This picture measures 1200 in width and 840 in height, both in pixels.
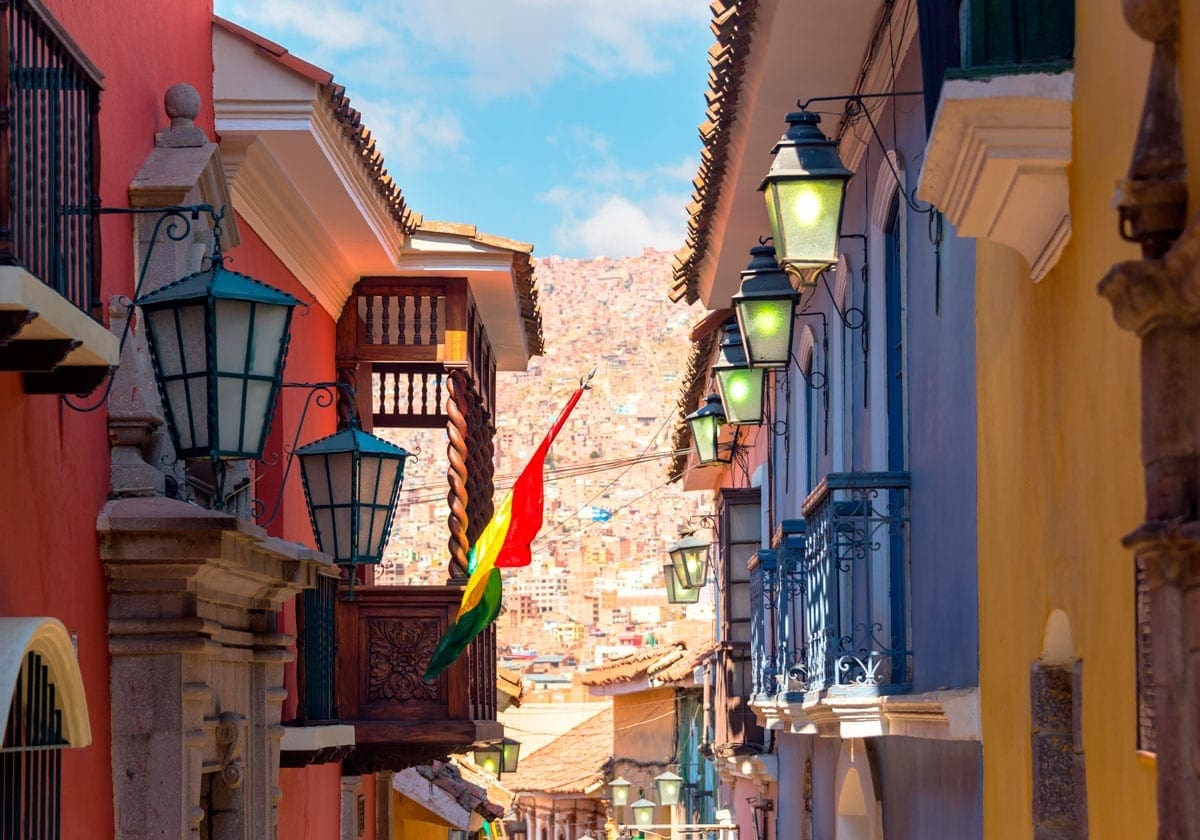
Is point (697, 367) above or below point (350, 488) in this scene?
above

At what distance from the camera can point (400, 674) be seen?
14.2m

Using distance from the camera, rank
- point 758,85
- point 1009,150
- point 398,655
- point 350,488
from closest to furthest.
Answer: point 1009,150 < point 350,488 < point 758,85 < point 398,655

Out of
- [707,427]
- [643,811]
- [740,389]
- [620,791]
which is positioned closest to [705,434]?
[707,427]

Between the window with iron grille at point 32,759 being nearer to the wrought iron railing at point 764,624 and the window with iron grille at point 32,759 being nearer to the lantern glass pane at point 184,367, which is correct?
the lantern glass pane at point 184,367

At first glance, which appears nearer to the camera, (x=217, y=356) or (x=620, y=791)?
(x=217, y=356)

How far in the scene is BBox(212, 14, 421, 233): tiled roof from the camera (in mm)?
11578

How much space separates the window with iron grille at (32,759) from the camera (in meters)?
6.39

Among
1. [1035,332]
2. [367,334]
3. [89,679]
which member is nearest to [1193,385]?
[1035,332]

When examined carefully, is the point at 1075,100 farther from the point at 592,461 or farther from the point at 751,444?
the point at 592,461

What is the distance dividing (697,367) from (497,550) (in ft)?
28.5

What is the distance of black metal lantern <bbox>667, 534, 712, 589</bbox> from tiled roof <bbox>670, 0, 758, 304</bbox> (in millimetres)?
5438

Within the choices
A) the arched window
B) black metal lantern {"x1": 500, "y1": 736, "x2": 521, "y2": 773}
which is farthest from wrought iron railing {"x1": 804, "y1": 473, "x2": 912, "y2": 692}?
black metal lantern {"x1": 500, "y1": 736, "x2": 521, "y2": 773}

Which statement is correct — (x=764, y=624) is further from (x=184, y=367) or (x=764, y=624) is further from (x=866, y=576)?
(x=184, y=367)

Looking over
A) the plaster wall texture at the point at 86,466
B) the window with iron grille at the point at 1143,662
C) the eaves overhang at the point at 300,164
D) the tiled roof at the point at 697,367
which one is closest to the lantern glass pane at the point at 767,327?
the eaves overhang at the point at 300,164
